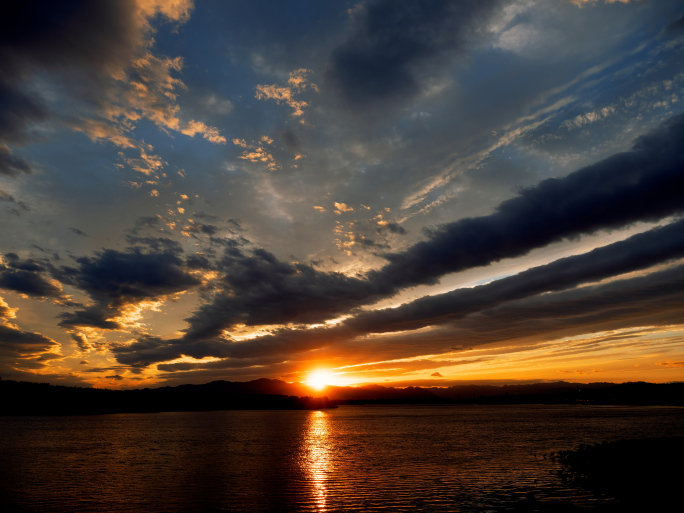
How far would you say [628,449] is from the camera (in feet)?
180

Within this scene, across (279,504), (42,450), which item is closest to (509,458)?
(279,504)

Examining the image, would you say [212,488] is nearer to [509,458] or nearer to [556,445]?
[509,458]

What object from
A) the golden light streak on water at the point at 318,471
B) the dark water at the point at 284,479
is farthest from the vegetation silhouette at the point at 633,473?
the golden light streak on water at the point at 318,471

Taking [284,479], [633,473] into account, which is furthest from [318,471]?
[633,473]

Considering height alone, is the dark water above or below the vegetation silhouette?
below

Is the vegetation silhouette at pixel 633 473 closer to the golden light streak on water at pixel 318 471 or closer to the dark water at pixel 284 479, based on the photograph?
the dark water at pixel 284 479

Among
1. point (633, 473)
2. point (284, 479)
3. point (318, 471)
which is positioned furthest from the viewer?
point (318, 471)

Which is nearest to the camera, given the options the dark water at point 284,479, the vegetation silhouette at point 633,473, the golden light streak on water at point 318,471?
the vegetation silhouette at point 633,473

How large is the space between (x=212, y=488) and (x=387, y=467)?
26.4 metres

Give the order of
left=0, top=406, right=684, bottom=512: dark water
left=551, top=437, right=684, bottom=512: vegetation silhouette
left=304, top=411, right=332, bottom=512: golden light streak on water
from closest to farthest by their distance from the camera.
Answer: left=551, top=437, right=684, bottom=512: vegetation silhouette → left=0, top=406, right=684, bottom=512: dark water → left=304, top=411, right=332, bottom=512: golden light streak on water

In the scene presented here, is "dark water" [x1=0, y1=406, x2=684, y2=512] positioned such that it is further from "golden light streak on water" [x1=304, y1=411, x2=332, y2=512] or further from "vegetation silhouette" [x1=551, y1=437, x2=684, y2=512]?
"vegetation silhouette" [x1=551, y1=437, x2=684, y2=512]

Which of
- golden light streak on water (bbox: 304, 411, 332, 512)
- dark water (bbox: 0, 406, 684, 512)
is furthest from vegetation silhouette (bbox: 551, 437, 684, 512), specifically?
golden light streak on water (bbox: 304, 411, 332, 512)

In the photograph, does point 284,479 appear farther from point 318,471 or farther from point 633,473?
point 633,473

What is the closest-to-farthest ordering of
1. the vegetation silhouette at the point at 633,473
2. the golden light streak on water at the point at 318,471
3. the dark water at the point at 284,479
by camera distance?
the vegetation silhouette at the point at 633,473, the dark water at the point at 284,479, the golden light streak on water at the point at 318,471
